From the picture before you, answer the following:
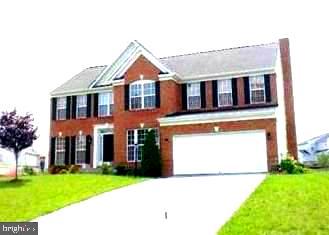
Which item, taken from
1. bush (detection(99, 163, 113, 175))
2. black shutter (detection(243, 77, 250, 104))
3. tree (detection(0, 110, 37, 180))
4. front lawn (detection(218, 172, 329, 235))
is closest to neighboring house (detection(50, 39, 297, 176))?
black shutter (detection(243, 77, 250, 104))

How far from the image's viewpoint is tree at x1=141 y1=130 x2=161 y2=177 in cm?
2641

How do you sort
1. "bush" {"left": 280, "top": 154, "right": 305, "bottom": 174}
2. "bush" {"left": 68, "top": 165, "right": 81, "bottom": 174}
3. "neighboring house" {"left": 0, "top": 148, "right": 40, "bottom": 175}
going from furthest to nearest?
"neighboring house" {"left": 0, "top": 148, "right": 40, "bottom": 175}
"bush" {"left": 68, "top": 165, "right": 81, "bottom": 174}
"bush" {"left": 280, "top": 154, "right": 305, "bottom": 174}

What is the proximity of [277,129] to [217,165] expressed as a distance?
3.84 metres

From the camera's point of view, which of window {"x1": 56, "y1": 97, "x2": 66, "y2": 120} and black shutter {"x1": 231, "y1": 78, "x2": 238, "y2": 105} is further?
window {"x1": 56, "y1": 97, "x2": 66, "y2": 120}

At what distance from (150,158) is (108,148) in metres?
6.05

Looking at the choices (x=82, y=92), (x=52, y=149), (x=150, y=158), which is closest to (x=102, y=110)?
(x=82, y=92)

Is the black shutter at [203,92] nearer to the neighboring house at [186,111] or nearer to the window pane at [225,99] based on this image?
the neighboring house at [186,111]

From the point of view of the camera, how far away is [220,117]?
1013 inches

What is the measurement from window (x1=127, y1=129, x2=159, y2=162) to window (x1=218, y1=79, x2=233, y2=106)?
476 centimetres

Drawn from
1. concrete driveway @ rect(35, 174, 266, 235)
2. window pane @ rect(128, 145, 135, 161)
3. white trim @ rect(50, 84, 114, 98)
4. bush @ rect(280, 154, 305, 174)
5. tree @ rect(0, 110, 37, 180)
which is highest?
Result: white trim @ rect(50, 84, 114, 98)

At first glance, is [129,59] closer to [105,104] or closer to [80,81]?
[105,104]

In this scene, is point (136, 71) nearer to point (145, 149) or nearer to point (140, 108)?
point (140, 108)

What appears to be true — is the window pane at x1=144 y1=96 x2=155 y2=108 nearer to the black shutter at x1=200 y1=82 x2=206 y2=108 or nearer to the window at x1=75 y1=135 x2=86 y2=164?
the black shutter at x1=200 y1=82 x2=206 y2=108

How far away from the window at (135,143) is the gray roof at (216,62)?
4718 mm
